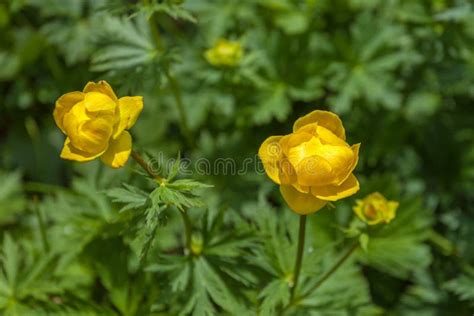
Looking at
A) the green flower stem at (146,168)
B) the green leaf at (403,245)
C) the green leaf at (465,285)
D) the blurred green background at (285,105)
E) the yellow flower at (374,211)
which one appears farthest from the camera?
the blurred green background at (285,105)

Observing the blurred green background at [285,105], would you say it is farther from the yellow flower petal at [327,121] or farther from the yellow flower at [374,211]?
the yellow flower petal at [327,121]

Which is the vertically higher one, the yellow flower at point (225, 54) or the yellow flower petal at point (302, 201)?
the yellow flower petal at point (302, 201)

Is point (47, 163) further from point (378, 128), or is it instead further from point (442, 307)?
point (442, 307)

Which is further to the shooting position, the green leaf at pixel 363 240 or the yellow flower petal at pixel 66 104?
the green leaf at pixel 363 240

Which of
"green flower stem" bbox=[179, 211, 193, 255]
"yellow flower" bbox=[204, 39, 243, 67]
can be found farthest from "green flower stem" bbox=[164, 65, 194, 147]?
"green flower stem" bbox=[179, 211, 193, 255]

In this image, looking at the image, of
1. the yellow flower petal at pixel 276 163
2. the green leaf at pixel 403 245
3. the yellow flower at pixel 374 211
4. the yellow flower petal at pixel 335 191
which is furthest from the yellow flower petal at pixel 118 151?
the green leaf at pixel 403 245

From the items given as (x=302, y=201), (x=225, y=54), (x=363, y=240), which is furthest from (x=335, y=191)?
(x=225, y=54)

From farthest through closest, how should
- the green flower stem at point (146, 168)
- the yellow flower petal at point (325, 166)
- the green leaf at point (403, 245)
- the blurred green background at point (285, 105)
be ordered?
the blurred green background at point (285, 105) → the green leaf at point (403, 245) → the green flower stem at point (146, 168) → the yellow flower petal at point (325, 166)
